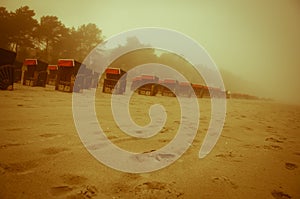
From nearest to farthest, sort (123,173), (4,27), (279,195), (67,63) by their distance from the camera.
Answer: (279,195), (123,173), (67,63), (4,27)

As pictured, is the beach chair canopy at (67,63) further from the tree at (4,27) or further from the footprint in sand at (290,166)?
the tree at (4,27)

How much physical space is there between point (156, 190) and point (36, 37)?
111 ft

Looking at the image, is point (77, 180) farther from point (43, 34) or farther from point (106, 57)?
point (106, 57)

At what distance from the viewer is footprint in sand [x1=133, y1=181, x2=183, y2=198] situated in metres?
1.73

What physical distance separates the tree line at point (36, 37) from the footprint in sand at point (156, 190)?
93.8 ft

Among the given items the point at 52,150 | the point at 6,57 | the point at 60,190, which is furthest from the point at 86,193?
the point at 6,57

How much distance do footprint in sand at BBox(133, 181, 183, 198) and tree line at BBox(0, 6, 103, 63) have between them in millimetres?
28579

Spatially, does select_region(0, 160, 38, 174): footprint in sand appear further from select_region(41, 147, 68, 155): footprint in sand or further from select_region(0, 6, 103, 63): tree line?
select_region(0, 6, 103, 63): tree line

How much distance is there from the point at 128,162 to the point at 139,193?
67 cm

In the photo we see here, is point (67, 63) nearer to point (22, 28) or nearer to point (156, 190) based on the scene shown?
point (156, 190)

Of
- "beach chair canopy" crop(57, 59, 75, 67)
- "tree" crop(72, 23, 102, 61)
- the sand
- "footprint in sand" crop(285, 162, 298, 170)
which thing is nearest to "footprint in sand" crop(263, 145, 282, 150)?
the sand

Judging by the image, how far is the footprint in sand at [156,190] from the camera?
5.67 feet

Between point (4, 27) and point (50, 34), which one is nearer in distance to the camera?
point (4, 27)

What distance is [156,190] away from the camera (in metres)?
1.82
